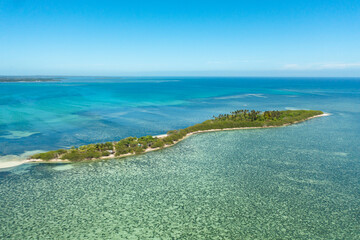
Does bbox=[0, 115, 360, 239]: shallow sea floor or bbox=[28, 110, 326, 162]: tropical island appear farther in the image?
bbox=[28, 110, 326, 162]: tropical island

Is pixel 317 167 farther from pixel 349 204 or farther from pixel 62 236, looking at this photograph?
pixel 62 236

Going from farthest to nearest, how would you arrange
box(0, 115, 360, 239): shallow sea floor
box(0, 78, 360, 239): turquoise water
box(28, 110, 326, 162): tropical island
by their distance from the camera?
box(28, 110, 326, 162): tropical island
box(0, 78, 360, 239): turquoise water
box(0, 115, 360, 239): shallow sea floor

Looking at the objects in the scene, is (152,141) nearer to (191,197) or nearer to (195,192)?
(195,192)

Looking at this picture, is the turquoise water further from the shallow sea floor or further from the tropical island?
the tropical island

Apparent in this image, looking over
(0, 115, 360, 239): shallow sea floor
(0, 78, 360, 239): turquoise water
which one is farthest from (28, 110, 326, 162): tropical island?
(0, 115, 360, 239): shallow sea floor

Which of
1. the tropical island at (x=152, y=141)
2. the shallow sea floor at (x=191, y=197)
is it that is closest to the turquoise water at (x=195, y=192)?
the shallow sea floor at (x=191, y=197)

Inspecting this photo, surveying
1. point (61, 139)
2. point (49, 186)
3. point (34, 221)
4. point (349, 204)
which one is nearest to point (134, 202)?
point (34, 221)
